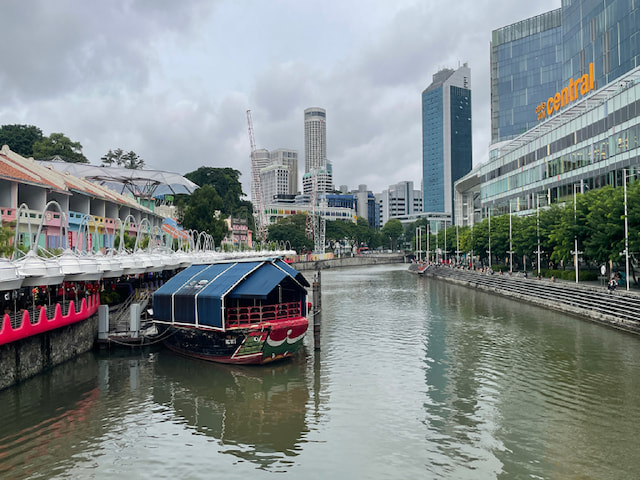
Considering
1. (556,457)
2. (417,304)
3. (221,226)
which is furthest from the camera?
(221,226)

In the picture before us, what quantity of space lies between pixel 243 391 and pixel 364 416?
24.3 feet

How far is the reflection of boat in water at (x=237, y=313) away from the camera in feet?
104

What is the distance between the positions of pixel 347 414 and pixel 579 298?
36.5 metres

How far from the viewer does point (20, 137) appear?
107 meters

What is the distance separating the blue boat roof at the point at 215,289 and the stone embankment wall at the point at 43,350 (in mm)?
4892

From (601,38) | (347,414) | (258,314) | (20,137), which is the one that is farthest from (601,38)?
(20,137)

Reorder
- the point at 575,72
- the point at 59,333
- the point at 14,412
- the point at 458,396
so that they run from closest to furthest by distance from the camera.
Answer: the point at 14,412
the point at 458,396
the point at 59,333
the point at 575,72

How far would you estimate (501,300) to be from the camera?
6744 centimetres

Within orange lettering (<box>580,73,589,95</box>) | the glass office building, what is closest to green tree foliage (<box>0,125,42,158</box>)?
the glass office building

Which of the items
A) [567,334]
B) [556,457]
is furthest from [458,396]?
[567,334]

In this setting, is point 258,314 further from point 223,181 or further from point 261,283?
point 223,181

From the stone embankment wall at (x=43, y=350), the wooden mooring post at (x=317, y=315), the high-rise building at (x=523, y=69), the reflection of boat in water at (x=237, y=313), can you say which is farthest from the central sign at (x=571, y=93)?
the stone embankment wall at (x=43, y=350)

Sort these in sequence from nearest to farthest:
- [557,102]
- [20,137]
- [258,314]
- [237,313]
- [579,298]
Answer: [237,313] < [258,314] < [579,298] < [557,102] < [20,137]

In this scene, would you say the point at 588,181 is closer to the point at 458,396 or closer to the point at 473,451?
the point at 458,396
